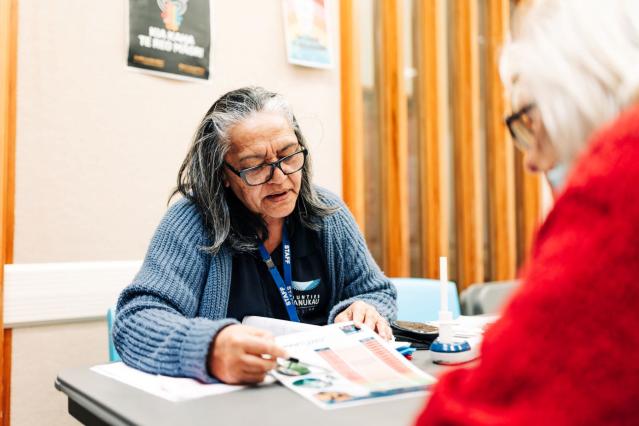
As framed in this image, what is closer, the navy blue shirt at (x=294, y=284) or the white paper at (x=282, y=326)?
the white paper at (x=282, y=326)

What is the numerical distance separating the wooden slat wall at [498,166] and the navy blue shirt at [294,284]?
1.81 metres

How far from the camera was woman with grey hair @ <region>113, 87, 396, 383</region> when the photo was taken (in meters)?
1.48

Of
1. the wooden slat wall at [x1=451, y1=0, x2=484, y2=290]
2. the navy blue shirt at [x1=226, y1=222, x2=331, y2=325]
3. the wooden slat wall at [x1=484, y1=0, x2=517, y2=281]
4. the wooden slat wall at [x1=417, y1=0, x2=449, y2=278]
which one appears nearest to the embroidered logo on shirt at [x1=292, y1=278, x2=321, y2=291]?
the navy blue shirt at [x1=226, y1=222, x2=331, y2=325]

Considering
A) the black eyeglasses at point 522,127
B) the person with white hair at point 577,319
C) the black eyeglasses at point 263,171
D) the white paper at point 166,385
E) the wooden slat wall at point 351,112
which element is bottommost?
the white paper at point 166,385

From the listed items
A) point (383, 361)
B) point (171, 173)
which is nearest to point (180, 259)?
point (383, 361)

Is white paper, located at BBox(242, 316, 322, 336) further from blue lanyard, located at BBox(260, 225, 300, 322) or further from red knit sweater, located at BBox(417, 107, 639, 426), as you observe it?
red knit sweater, located at BBox(417, 107, 639, 426)

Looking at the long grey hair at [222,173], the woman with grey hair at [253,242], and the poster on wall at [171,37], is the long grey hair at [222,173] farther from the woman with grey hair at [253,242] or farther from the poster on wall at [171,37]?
the poster on wall at [171,37]

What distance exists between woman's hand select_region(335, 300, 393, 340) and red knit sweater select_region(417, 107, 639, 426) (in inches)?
34.8

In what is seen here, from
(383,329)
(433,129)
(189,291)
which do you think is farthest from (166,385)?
(433,129)

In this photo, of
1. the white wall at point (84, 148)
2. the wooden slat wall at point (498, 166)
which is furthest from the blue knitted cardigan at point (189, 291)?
the wooden slat wall at point (498, 166)

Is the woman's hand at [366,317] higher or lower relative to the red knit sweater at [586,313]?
lower

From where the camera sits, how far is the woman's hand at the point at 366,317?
1.42 m

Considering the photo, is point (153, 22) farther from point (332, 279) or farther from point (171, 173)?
point (332, 279)

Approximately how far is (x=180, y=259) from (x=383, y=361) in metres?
0.64
